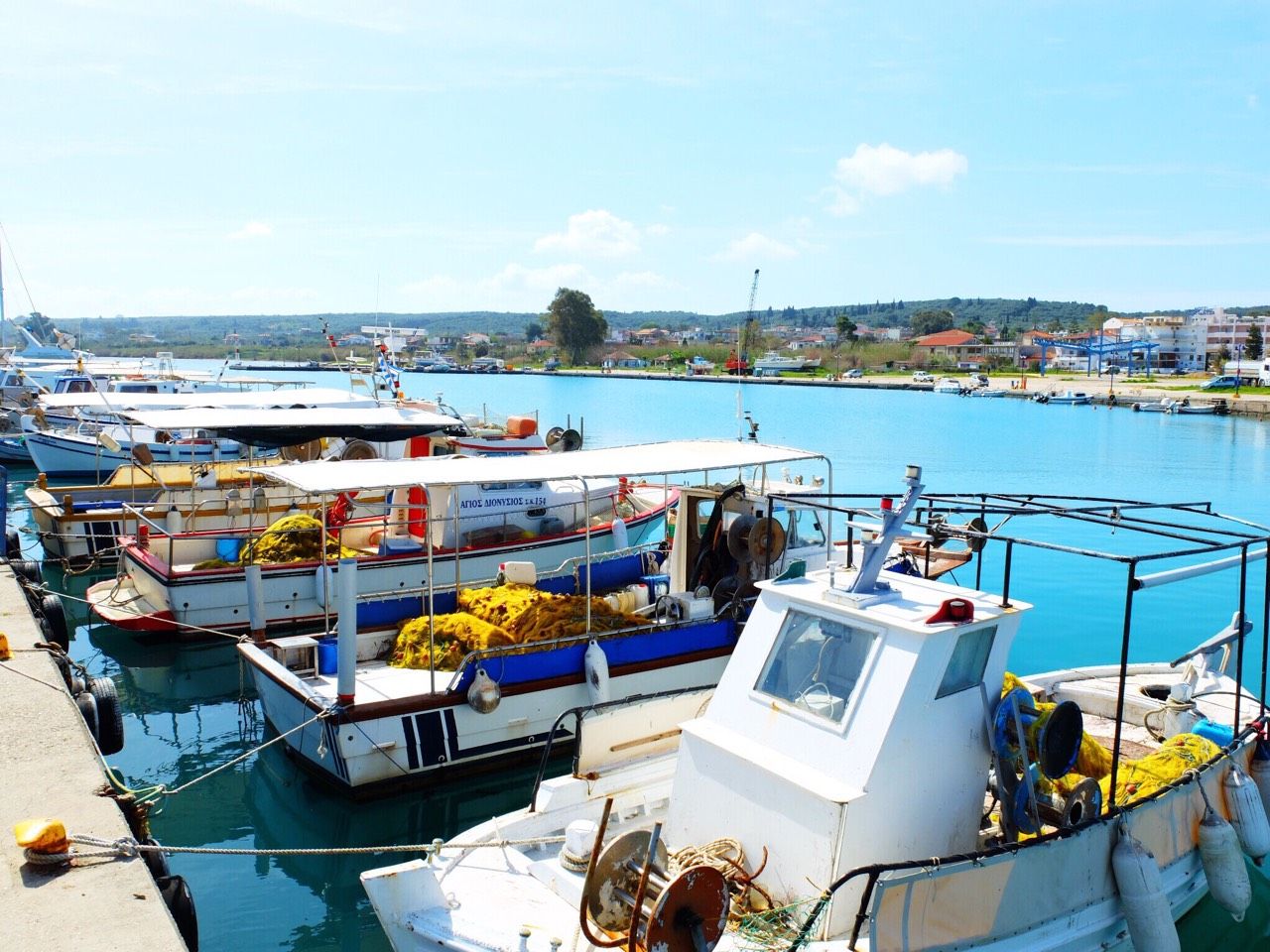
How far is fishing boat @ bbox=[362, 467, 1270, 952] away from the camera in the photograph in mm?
6105

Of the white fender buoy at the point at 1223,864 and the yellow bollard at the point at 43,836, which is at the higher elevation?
the yellow bollard at the point at 43,836

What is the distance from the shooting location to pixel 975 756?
6.99 m

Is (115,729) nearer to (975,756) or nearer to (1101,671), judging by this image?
(975,756)

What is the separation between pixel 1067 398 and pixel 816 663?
9200cm

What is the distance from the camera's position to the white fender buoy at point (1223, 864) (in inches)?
324

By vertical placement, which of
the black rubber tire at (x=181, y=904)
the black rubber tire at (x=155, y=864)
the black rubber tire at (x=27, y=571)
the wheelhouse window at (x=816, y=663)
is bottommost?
the black rubber tire at (x=181, y=904)

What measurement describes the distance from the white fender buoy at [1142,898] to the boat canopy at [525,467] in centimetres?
591

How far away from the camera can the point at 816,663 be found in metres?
6.95

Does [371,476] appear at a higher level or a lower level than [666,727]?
higher

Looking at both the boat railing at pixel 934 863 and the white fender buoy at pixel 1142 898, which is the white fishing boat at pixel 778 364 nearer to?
the boat railing at pixel 934 863

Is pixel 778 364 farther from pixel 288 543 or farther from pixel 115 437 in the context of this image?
pixel 288 543

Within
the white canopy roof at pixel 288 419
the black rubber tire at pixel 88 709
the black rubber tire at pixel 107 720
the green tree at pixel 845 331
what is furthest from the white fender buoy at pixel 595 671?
the green tree at pixel 845 331

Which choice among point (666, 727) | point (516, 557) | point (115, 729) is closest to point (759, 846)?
point (666, 727)

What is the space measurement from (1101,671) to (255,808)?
9.54m
